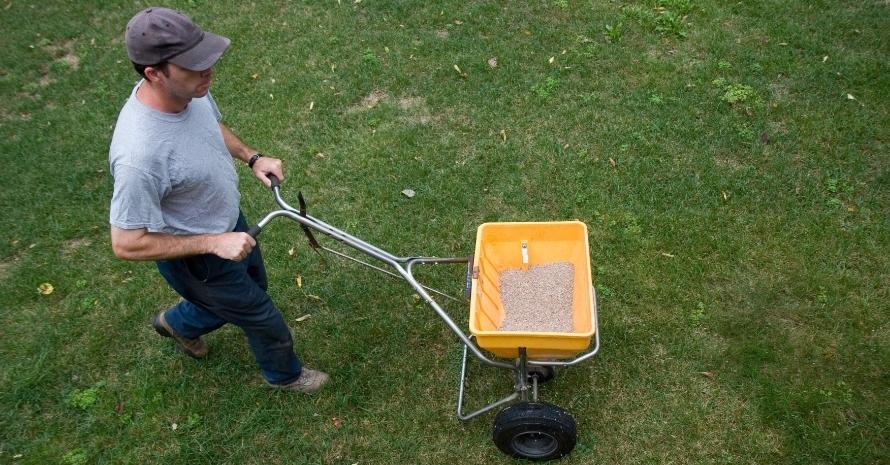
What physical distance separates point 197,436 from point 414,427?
4.07 ft

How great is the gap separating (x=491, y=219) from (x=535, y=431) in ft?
6.23

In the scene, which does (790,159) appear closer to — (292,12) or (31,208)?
(292,12)

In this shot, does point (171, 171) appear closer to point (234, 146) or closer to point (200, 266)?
point (200, 266)

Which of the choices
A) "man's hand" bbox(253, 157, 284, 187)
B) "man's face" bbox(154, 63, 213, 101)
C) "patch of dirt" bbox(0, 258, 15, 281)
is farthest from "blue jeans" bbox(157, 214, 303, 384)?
"patch of dirt" bbox(0, 258, 15, 281)

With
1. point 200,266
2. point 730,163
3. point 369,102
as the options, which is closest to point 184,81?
point 200,266

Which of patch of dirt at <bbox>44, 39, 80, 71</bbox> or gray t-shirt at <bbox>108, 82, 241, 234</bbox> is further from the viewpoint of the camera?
patch of dirt at <bbox>44, 39, 80, 71</bbox>

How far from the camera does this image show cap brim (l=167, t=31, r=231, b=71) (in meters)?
2.62

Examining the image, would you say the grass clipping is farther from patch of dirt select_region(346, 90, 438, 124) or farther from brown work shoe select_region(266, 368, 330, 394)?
patch of dirt select_region(346, 90, 438, 124)

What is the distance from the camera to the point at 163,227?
2.83 meters

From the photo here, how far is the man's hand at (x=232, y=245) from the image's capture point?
288 cm

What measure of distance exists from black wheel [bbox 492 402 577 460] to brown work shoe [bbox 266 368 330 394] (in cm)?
115

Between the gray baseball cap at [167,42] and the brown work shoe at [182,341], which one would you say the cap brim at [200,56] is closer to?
the gray baseball cap at [167,42]

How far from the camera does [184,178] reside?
2.84 metres

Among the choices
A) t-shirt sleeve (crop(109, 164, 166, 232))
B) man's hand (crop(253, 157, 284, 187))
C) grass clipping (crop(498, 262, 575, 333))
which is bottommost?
grass clipping (crop(498, 262, 575, 333))
